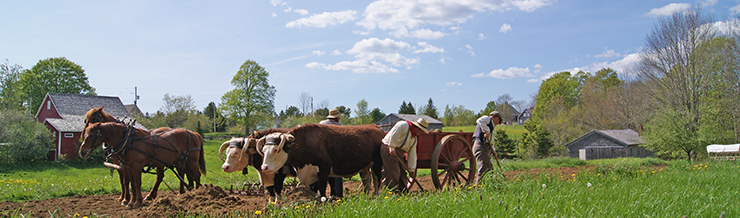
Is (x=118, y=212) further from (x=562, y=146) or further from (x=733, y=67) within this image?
(x=562, y=146)

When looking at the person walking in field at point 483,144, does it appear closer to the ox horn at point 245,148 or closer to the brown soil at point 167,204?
the brown soil at point 167,204

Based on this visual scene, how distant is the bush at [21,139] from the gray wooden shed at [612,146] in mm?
42192

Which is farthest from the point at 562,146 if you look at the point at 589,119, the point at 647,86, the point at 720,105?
the point at 720,105

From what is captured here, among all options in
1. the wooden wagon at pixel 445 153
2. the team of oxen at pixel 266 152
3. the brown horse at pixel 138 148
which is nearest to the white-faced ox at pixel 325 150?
the team of oxen at pixel 266 152

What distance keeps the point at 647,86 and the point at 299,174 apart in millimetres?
42376

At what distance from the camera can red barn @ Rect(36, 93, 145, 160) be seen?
29828mm

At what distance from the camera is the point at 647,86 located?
3916 cm

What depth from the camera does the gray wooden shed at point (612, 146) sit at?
3744cm

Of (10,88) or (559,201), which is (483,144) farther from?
(10,88)

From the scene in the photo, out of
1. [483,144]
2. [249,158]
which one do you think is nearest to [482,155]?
[483,144]

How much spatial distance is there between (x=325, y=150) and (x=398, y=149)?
142 cm

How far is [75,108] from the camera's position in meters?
34.8

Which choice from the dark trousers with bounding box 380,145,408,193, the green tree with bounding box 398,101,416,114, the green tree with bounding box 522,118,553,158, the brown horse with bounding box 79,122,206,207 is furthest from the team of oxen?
the green tree with bounding box 398,101,416,114

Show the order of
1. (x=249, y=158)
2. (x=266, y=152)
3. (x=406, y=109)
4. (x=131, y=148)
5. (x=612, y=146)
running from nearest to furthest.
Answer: (x=266, y=152)
(x=249, y=158)
(x=131, y=148)
(x=612, y=146)
(x=406, y=109)
